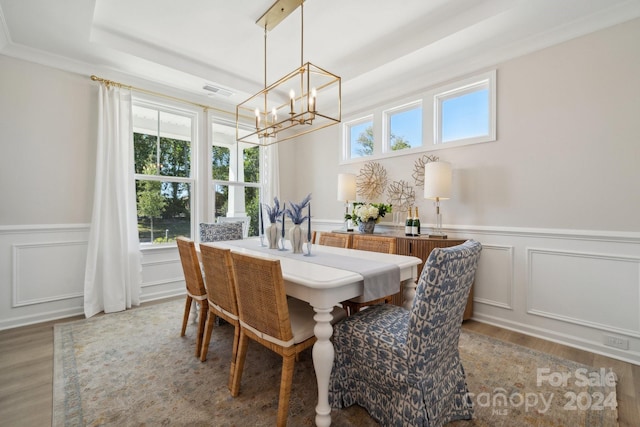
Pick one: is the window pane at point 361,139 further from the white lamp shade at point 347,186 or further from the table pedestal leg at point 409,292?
the table pedestal leg at point 409,292

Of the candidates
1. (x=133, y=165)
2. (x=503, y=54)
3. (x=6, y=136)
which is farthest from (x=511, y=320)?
(x=6, y=136)

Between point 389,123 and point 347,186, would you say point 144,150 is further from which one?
point 389,123

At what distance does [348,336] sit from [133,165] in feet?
10.7

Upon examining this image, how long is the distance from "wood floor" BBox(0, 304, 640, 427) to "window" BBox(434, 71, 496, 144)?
191cm

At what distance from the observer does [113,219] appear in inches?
128

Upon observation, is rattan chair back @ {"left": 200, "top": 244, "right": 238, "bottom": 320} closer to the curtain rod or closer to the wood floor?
the wood floor

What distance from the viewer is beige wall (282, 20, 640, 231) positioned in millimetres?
2193

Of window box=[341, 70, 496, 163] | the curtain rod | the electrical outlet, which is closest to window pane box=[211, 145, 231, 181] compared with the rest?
the curtain rod

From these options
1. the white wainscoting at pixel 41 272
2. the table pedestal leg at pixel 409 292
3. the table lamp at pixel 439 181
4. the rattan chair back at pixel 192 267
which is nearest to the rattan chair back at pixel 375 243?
the table pedestal leg at pixel 409 292

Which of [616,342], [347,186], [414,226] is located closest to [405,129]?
[347,186]

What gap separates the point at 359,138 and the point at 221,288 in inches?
121

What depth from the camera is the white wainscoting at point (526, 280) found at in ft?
7.24

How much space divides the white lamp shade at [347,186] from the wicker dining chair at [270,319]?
7.60 feet

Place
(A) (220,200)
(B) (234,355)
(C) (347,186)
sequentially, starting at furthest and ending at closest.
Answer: (A) (220,200) < (C) (347,186) < (B) (234,355)
